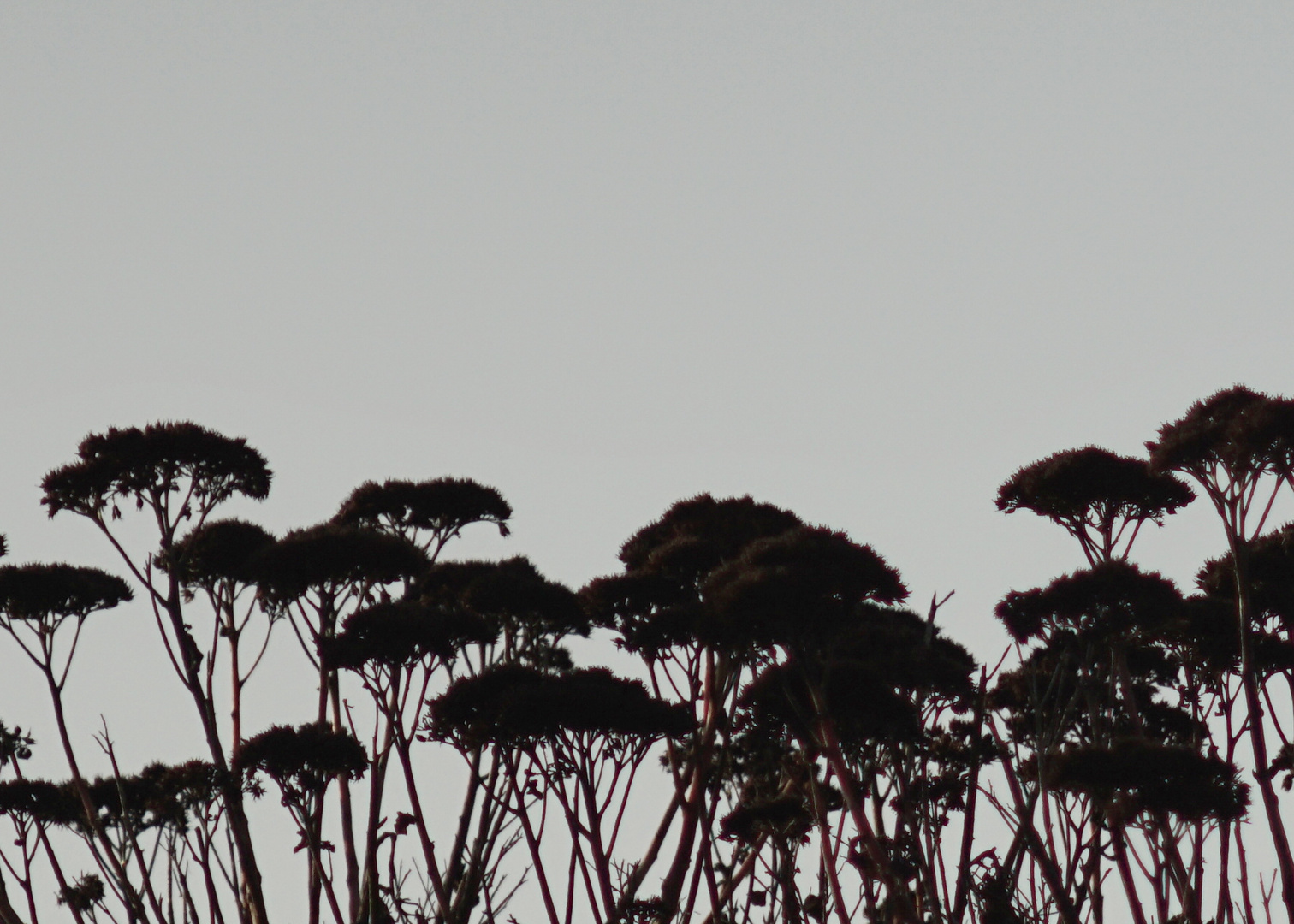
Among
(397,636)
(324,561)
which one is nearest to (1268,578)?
(397,636)

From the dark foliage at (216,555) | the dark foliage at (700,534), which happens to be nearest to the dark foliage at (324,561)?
the dark foliage at (216,555)

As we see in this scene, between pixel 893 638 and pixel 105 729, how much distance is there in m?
11.2

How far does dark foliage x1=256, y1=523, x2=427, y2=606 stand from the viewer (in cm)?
1881

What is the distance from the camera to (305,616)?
19.6 metres

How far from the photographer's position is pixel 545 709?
17.4 m

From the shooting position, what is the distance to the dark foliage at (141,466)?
1888 cm

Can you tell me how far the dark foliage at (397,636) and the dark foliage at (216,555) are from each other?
1.79 m

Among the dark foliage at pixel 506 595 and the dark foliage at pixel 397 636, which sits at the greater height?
the dark foliage at pixel 506 595

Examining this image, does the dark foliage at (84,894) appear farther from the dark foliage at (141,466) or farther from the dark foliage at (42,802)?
the dark foliage at (141,466)

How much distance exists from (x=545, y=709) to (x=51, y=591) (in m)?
7.85

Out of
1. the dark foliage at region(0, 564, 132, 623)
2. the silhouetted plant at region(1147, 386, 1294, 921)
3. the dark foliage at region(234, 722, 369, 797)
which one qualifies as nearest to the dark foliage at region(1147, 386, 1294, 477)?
the silhouetted plant at region(1147, 386, 1294, 921)

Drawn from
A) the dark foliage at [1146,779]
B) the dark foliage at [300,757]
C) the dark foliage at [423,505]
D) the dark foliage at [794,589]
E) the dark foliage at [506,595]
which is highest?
the dark foliage at [423,505]

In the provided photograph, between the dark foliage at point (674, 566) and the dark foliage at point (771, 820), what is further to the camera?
the dark foliage at point (674, 566)

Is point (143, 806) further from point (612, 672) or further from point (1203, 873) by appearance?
point (1203, 873)
